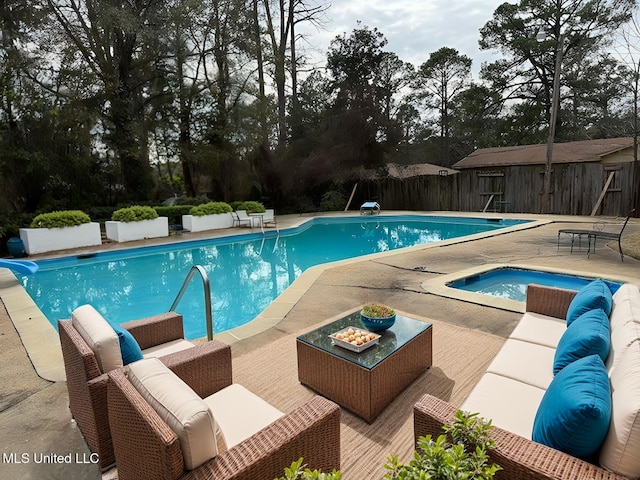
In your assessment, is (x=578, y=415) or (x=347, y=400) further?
(x=347, y=400)

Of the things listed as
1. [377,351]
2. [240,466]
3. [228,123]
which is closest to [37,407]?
[240,466]

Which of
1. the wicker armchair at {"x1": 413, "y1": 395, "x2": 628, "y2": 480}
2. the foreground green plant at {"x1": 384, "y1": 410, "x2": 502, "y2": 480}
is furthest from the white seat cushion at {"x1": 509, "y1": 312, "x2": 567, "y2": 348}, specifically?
the foreground green plant at {"x1": 384, "y1": 410, "x2": 502, "y2": 480}

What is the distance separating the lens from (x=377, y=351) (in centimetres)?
247

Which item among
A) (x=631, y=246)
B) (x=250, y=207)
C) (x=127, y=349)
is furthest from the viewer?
(x=250, y=207)

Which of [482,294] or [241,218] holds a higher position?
[241,218]

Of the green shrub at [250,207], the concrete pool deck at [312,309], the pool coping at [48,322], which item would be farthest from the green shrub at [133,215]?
the concrete pool deck at [312,309]

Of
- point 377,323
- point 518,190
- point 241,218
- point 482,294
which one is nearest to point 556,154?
point 518,190

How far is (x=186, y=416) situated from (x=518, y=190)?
16.9m

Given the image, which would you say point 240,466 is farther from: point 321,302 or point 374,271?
point 374,271

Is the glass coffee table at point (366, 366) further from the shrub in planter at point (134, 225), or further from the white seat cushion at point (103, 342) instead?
the shrub in planter at point (134, 225)

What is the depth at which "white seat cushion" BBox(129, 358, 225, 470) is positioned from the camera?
1.22m

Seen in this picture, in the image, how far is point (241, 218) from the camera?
43.3 feet

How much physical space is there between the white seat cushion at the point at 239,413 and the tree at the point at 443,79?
2502 centimetres

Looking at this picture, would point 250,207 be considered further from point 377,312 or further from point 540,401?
point 540,401
